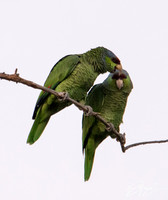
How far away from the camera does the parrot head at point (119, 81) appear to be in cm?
467

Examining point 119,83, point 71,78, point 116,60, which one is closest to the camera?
point 71,78

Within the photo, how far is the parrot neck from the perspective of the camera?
181 inches

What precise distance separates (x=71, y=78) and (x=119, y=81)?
0.70m

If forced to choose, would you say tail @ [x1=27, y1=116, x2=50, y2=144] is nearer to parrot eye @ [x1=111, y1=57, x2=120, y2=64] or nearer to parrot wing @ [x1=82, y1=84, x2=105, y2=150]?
parrot wing @ [x1=82, y1=84, x2=105, y2=150]

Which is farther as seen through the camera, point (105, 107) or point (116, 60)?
point (105, 107)

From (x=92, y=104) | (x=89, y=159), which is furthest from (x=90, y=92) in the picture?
(x=89, y=159)

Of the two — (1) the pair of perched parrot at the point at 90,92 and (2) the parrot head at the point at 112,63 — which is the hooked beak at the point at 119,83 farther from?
(2) the parrot head at the point at 112,63

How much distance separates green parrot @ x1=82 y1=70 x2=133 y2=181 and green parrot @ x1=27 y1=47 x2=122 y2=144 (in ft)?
0.79

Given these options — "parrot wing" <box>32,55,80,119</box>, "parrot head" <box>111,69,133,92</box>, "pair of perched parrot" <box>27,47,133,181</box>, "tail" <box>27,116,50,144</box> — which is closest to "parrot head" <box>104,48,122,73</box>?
"pair of perched parrot" <box>27,47,133,181</box>

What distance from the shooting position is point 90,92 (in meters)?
5.04

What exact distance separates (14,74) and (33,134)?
75.2 inches

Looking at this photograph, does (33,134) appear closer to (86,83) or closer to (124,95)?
(86,83)

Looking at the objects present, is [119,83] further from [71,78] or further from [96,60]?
[71,78]

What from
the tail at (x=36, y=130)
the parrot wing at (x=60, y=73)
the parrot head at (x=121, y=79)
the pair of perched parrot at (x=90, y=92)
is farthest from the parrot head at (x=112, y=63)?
the tail at (x=36, y=130)
